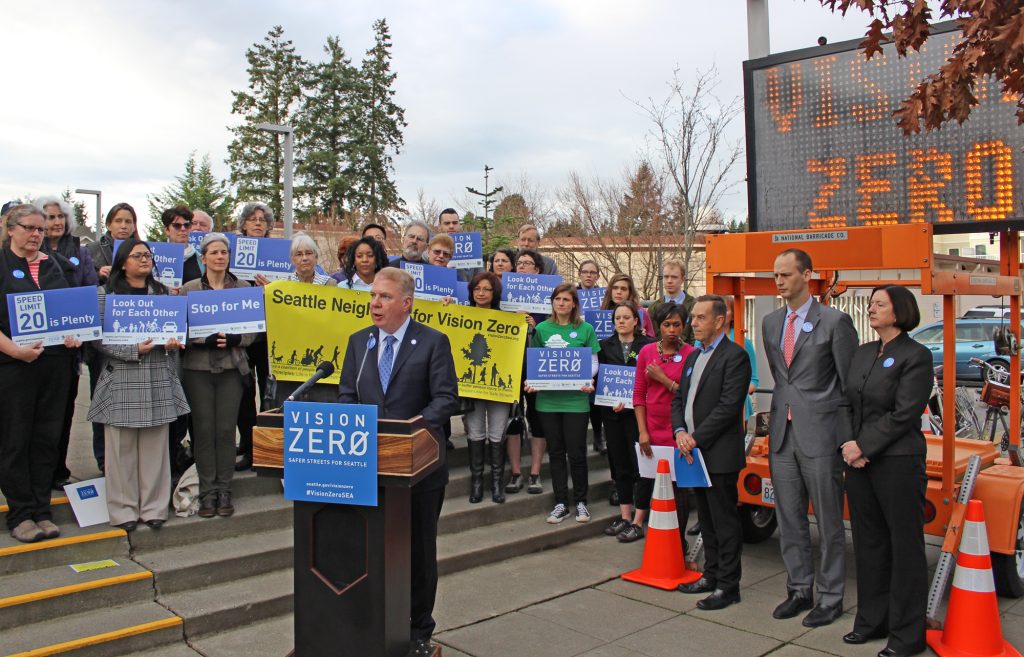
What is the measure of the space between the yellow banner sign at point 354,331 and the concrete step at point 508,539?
116 cm

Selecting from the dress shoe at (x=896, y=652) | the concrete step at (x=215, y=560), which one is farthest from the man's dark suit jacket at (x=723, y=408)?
the concrete step at (x=215, y=560)

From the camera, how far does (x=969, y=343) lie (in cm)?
2147

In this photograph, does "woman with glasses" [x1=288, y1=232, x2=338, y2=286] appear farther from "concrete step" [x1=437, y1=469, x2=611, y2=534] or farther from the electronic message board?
the electronic message board

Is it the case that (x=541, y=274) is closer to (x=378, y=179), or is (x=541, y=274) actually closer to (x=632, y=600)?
(x=632, y=600)

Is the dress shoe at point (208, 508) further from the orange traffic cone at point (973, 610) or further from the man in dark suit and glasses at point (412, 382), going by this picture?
the orange traffic cone at point (973, 610)

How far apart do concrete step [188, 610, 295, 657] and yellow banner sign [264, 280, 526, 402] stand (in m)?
2.14

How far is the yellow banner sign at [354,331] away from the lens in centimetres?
690

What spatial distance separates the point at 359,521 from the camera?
3.97m

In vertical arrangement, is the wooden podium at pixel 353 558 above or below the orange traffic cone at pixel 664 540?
above

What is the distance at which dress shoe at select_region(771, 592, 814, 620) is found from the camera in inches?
221

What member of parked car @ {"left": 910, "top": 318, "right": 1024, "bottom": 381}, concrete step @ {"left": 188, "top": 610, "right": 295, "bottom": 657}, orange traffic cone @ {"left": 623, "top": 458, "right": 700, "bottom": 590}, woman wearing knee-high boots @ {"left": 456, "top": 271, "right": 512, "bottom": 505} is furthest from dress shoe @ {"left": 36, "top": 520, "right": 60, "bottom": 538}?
parked car @ {"left": 910, "top": 318, "right": 1024, "bottom": 381}

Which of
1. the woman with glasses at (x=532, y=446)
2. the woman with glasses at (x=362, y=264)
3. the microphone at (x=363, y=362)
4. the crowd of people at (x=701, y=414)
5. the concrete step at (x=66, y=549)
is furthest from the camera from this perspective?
the woman with glasses at (x=532, y=446)

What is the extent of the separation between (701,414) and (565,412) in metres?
1.84

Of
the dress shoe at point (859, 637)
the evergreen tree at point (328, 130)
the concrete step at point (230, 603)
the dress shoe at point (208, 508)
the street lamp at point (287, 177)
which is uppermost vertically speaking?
the evergreen tree at point (328, 130)
